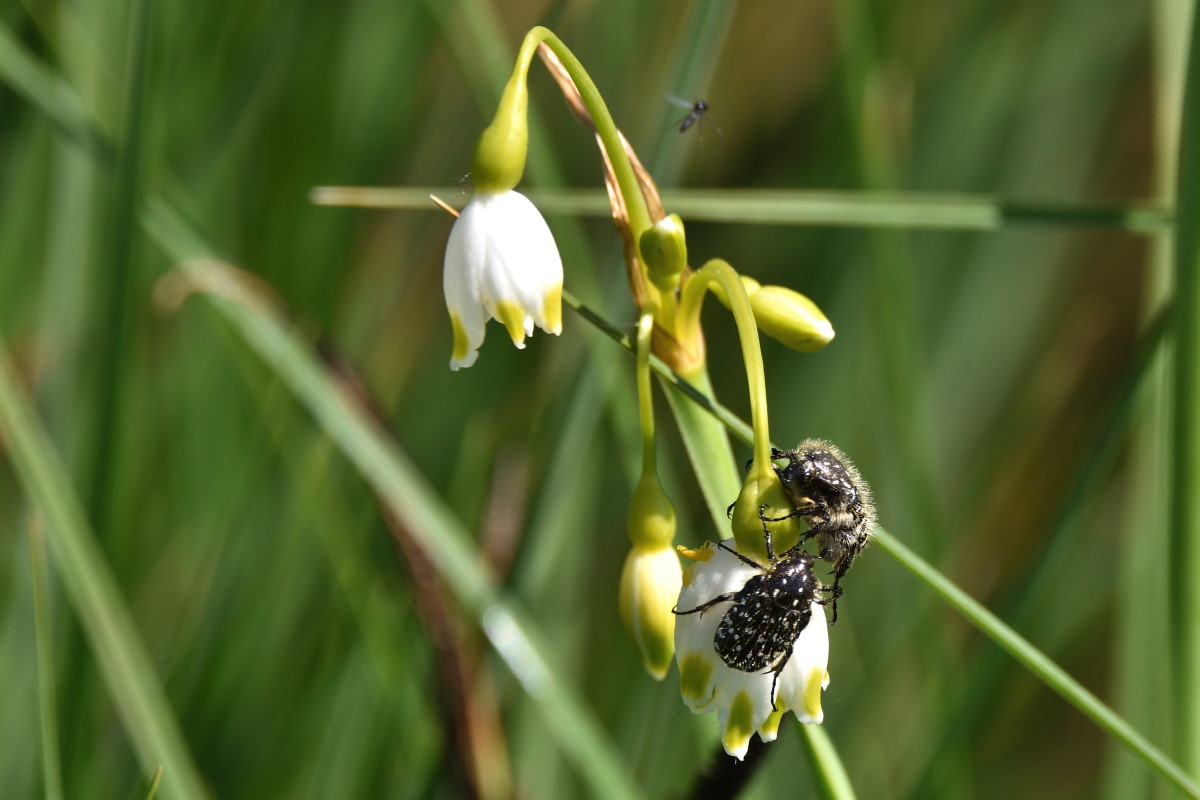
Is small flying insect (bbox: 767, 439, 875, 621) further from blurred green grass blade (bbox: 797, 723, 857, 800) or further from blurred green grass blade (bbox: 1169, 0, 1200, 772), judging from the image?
blurred green grass blade (bbox: 1169, 0, 1200, 772)

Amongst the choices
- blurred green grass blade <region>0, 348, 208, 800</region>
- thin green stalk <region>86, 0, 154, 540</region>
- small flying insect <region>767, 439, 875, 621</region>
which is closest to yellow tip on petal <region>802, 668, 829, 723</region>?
small flying insect <region>767, 439, 875, 621</region>

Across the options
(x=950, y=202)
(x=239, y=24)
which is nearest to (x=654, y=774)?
(x=950, y=202)

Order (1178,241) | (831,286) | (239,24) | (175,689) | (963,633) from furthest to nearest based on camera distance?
1. (963,633)
2. (831,286)
3. (239,24)
4. (175,689)
5. (1178,241)

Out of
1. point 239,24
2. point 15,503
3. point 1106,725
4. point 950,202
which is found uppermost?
point 239,24

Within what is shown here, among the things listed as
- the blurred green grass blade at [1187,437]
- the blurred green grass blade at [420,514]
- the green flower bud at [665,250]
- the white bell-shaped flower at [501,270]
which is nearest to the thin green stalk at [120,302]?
the blurred green grass blade at [420,514]

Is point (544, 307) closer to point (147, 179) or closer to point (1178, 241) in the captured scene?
point (1178, 241)

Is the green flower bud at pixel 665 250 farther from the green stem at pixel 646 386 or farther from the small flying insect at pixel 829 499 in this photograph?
the small flying insect at pixel 829 499

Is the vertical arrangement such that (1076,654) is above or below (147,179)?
below
